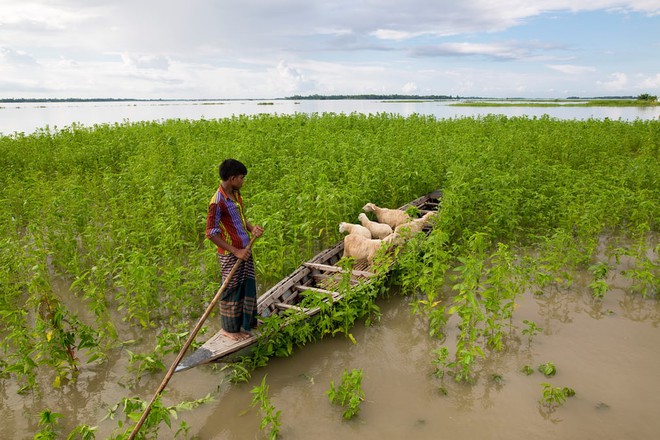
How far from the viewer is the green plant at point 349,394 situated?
13.6ft

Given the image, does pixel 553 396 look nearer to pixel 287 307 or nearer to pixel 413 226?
pixel 287 307

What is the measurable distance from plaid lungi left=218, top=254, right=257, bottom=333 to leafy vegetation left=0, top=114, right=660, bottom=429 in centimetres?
39

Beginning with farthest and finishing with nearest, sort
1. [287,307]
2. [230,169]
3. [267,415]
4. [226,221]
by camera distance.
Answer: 1. [287,307]
2. [226,221]
3. [230,169]
4. [267,415]

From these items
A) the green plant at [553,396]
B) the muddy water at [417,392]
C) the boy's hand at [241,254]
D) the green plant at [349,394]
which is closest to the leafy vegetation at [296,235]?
the muddy water at [417,392]

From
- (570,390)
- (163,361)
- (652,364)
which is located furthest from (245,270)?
(652,364)

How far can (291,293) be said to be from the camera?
20.2 feet

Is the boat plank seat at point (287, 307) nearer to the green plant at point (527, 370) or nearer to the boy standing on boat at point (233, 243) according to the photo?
the boy standing on boat at point (233, 243)

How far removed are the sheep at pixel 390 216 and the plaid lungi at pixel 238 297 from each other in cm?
414

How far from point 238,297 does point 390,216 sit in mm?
4341

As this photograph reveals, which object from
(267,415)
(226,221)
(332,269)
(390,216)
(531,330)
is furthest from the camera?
(390,216)

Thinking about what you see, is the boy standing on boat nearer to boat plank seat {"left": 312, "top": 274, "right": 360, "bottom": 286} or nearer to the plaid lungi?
the plaid lungi

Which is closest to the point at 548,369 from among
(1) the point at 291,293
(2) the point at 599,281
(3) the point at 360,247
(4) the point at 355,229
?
(2) the point at 599,281

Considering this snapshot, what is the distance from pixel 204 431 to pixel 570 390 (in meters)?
3.84

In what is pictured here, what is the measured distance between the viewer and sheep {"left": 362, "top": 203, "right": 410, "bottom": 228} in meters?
8.27
